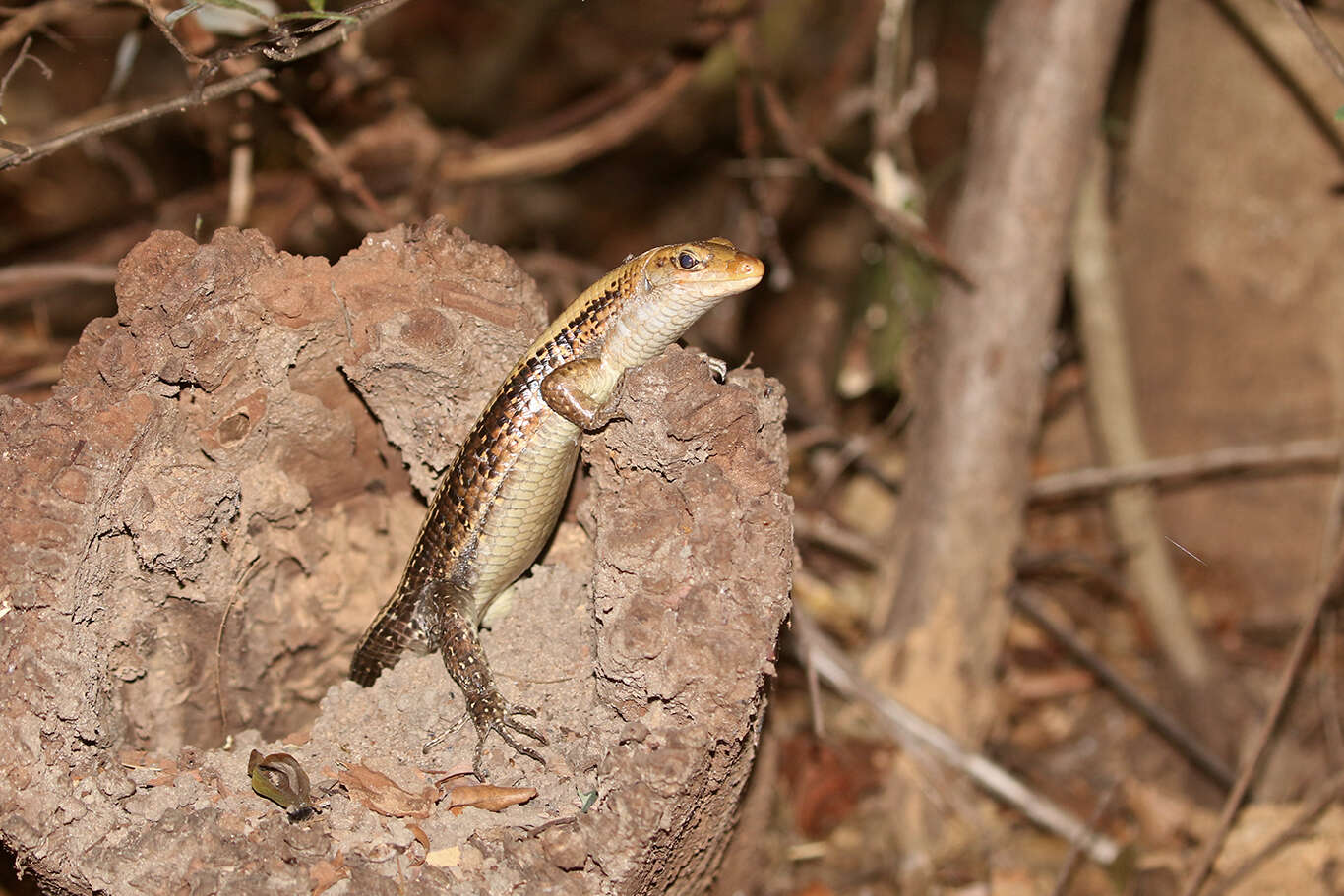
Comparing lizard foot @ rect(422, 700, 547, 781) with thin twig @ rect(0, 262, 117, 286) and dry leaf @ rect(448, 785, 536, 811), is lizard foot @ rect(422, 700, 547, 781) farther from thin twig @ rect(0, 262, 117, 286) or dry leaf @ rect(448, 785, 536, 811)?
thin twig @ rect(0, 262, 117, 286)

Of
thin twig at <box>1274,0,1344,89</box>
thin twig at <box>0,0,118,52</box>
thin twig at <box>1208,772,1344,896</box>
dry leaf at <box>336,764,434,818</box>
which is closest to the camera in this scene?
dry leaf at <box>336,764,434,818</box>

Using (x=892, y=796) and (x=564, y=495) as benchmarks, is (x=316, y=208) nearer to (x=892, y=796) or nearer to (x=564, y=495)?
(x=564, y=495)

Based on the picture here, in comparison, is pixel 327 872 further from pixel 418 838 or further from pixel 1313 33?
pixel 1313 33

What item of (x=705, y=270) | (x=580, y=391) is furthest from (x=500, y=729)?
(x=705, y=270)

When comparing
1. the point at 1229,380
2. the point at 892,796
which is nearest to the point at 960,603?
the point at 892,796

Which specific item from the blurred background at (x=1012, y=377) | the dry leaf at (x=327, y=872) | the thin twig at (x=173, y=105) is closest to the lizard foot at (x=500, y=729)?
the dry leaf at (x=327, y=872)

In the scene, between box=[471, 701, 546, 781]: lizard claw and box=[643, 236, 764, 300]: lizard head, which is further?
box=[643, 236, 764, 300]: lizard head

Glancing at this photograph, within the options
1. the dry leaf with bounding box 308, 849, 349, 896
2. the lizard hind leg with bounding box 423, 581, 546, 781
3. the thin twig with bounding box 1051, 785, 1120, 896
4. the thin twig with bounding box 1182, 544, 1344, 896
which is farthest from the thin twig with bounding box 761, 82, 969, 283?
the dry leaf with bounding box 308, 849, 349, 896
